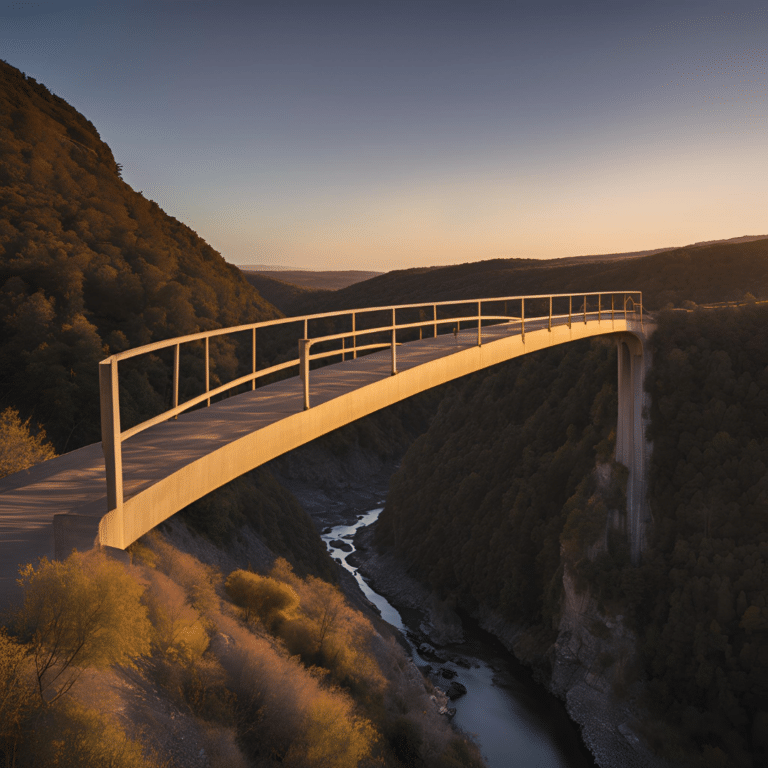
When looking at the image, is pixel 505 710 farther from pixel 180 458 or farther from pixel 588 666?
pixel 180 458

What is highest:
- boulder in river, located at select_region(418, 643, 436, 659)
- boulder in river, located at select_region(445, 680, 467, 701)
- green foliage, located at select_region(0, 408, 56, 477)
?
green foliage, located at select_region(0, 408, 56, 477)

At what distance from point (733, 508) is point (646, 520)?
157 inches

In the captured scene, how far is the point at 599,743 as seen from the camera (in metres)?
26.8

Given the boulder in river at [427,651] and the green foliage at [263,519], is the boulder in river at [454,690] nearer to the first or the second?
the boulder in river at [427,651]

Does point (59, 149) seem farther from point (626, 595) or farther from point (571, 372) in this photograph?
point (626, 595)

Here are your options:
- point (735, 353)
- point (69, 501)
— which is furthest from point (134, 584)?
point (735, 353)

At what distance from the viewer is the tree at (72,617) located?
15.2ft

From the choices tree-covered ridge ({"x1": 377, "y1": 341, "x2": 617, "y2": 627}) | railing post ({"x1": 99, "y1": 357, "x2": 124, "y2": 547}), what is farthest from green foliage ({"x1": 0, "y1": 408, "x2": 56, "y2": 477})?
tree-covered ridge ({"x1": 377, "y1": 341, "x2": 617, "y2": 627})

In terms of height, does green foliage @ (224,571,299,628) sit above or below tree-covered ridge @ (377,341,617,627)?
above

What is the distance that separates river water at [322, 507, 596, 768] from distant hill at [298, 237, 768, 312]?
38098mm

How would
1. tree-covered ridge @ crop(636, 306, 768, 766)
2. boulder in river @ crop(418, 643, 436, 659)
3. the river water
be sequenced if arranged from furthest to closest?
boulder in river @ crop(418, 643, 436, 659), the river water, tree-covered ridge @ crop(636, 306, 768, 766)

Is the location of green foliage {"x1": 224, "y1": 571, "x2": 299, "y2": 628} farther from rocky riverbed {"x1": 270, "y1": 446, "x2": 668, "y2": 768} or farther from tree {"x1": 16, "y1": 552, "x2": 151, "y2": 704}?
rocky riverbed {"x1": 270, "y1": 446, "x2": 668, "y2": 768}

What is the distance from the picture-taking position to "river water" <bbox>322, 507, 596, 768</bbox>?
26.8 metres

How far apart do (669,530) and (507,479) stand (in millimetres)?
13407
